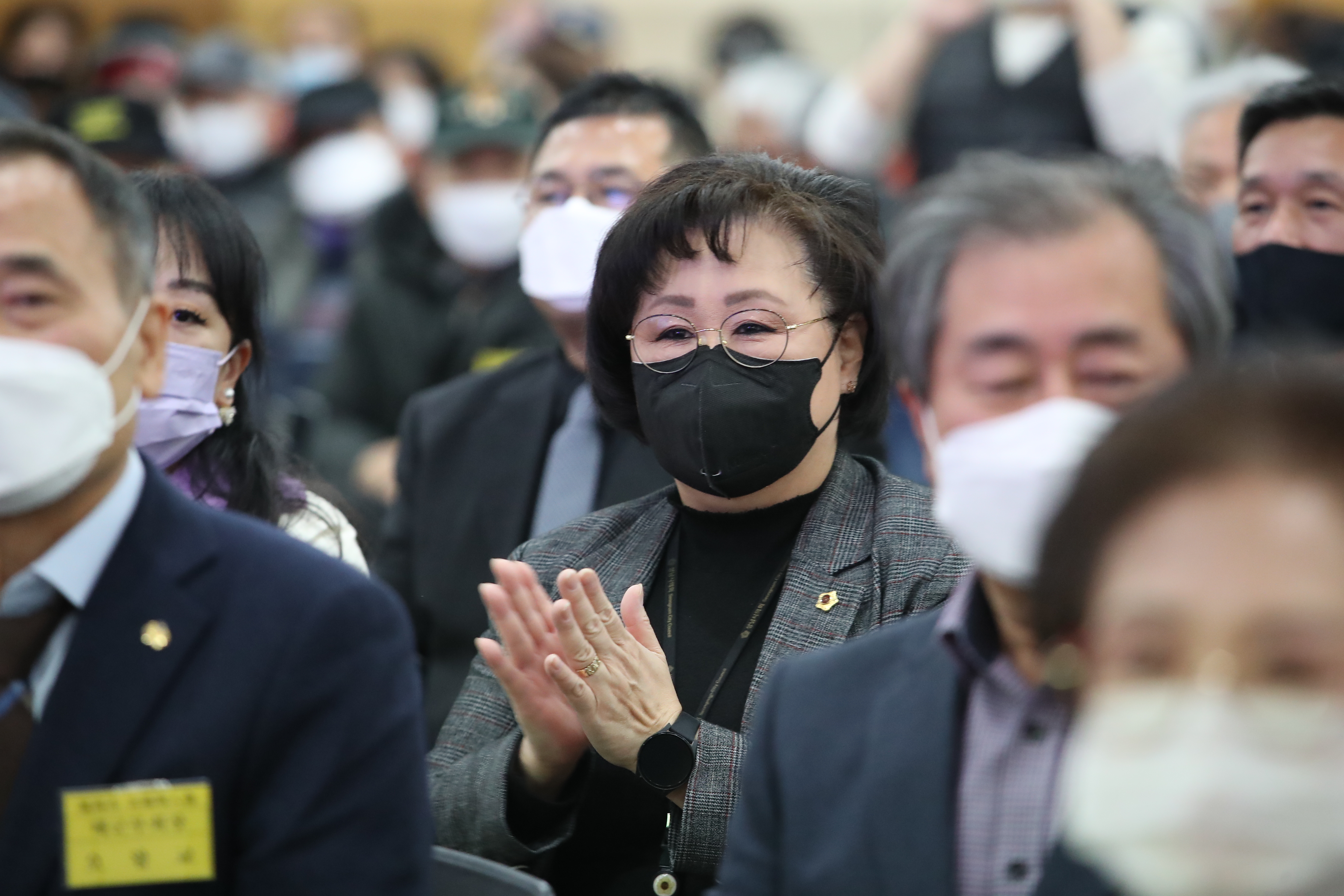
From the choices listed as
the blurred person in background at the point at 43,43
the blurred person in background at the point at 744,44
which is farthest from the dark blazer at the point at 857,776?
the blurred person in background at the point at 43,43

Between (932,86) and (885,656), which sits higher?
(932,86)

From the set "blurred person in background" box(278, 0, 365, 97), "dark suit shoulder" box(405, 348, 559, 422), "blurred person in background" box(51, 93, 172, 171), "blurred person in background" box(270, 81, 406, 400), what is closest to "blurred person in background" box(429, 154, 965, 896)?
"dark suit shoulder" box(405, 348, 559, 422)

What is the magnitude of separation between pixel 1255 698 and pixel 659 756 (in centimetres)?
136

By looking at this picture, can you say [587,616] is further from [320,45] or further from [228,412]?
[320,45]

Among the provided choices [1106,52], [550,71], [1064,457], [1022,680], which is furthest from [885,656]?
[550,71]

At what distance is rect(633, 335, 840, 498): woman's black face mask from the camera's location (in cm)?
300

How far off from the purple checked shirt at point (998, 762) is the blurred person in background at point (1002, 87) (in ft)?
11.7

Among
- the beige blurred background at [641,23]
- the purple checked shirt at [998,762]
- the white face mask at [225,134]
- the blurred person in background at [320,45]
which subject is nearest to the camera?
the purple checked shirt at [998,762]

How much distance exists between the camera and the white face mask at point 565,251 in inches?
166

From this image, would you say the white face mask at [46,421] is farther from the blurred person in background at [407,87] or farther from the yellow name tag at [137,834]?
the blurred person in background at [407,87]

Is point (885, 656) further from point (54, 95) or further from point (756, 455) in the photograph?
point (54, 95)

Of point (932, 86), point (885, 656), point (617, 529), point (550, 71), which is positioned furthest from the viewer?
point (550, 71)

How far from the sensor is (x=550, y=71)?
709cm

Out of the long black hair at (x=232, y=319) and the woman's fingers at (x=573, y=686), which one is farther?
the long black hair at (x=232, y=319)
